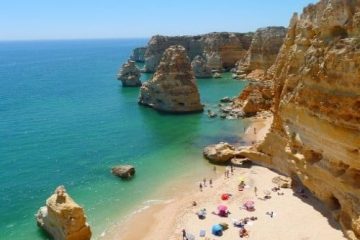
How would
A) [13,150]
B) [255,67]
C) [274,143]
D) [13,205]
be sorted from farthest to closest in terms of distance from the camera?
[255,67]
[13,150]
[274,143]
[13,205]

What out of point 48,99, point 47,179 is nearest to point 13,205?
point 47,179

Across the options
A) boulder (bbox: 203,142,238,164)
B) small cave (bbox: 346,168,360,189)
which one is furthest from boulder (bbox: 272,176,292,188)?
small cave (bbox: 346,168,360,189)

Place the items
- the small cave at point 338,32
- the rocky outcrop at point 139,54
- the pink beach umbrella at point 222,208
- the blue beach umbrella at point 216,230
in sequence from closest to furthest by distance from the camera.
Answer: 1. the small cave at point 338,32
2. the blue beach umbrella at point 216,230
3. the pink beach umbrella at point 222,208
4. the rocky outcrop at point 139,54

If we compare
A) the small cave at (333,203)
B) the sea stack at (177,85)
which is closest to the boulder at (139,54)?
the sea stack at (177,85)

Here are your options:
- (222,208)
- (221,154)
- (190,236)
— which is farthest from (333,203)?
(221,154)

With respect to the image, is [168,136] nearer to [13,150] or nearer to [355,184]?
[13,150]

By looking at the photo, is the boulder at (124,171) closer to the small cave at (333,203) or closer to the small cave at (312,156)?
the small cave at (312,156)

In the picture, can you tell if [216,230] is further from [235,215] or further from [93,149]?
[93,149]
